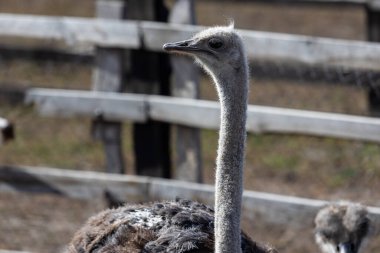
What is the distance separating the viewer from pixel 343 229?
19.7 feet

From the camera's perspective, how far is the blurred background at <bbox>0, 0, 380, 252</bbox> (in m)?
7.71

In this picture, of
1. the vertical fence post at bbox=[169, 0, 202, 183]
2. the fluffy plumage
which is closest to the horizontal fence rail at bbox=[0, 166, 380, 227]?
the vertical fence post at bbox=[169, 0, 202, 183]

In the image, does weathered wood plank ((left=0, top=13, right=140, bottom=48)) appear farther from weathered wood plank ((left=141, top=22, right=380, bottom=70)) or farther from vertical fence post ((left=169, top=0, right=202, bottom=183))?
weathered wood plank ((left=141, top=22, right=380, bottom=70))

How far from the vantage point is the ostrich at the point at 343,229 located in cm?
597

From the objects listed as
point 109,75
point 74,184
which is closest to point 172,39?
point 109,75

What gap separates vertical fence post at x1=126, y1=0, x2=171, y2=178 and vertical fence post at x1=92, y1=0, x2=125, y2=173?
0.17 m

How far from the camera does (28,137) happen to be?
32.0 feet

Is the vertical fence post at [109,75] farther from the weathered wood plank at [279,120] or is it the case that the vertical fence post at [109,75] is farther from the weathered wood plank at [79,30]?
the weathered wood plank at [279,120]

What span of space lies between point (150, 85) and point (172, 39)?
0.53 m

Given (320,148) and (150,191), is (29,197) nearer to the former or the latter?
(150,191)

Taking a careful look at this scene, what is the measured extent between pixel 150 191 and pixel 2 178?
95cm

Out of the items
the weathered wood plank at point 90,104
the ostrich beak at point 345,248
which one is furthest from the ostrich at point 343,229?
the weathered wood plank at point 90,104

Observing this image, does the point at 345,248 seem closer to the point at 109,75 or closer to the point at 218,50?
the point at 109,75

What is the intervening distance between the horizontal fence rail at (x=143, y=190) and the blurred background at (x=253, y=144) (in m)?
0.14
